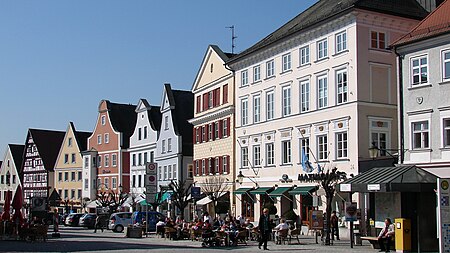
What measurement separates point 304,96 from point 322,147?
12.4ft

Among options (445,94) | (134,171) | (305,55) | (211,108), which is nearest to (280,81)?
(305,55)

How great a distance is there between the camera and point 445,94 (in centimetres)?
3072

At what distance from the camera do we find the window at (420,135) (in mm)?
31641

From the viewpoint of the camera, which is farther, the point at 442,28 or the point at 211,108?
the point at 211,108

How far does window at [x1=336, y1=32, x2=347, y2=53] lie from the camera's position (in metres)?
39.4

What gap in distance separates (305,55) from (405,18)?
6.70 metres

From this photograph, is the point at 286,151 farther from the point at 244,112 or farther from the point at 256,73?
the point at 256,73

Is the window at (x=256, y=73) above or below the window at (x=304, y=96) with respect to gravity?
above

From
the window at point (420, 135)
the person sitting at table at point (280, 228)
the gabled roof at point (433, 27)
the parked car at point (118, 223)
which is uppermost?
the gabled roof at point (433, 27)

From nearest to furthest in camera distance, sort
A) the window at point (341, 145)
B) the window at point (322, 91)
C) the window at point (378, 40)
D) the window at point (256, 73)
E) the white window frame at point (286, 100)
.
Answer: the window at point (378, 40) → the window at point (341, 145) → the window at point (322, 91) → the white window frame at point (286, 100) → the window at point (256, 73)

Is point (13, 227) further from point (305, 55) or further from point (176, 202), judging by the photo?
point (305, 55)

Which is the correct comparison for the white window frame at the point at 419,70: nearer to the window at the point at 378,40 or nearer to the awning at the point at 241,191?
the window at the point at 378,40

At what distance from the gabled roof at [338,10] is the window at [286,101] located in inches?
132

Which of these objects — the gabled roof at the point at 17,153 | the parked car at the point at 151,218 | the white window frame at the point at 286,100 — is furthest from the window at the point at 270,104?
the gabled roof at the point at 17,153
